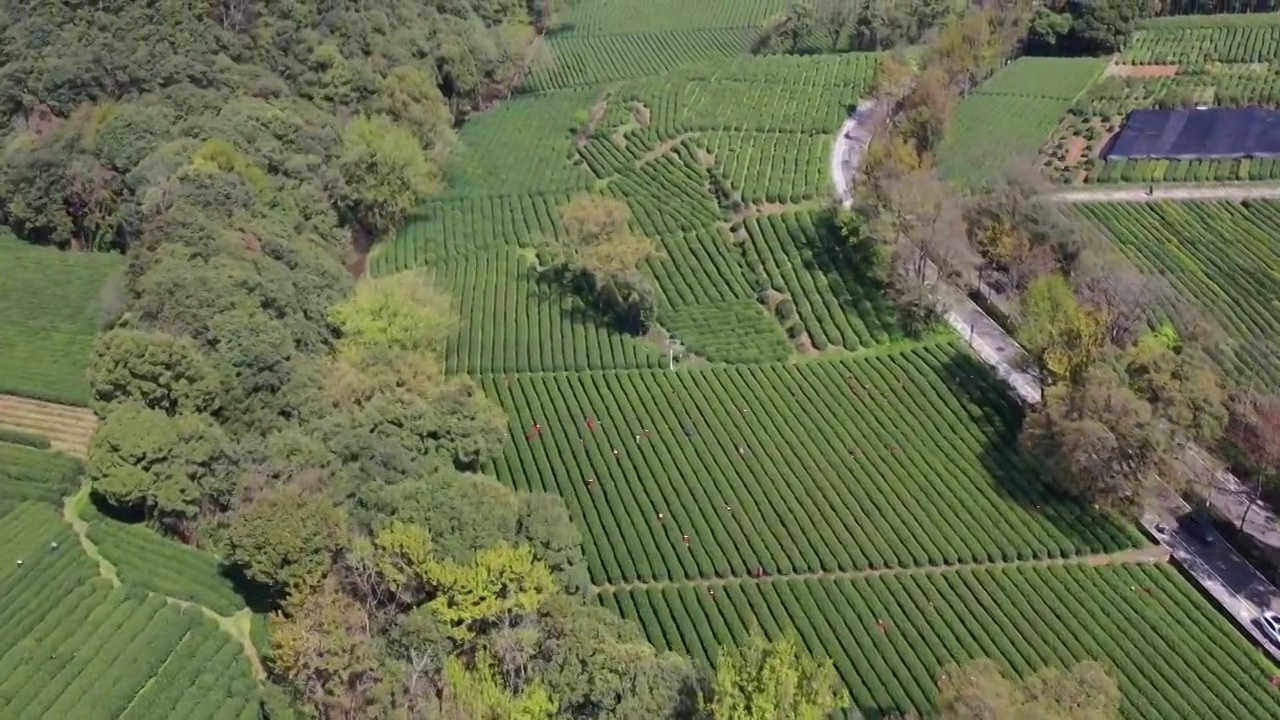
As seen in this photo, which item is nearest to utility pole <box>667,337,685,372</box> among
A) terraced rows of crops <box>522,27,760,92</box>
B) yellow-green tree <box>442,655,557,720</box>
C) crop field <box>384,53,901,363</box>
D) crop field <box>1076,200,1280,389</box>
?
crop field <box>384,53,901,363</box>

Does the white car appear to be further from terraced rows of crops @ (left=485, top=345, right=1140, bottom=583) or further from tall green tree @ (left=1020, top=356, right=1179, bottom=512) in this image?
tall green tree @ (left=1020, top=356, right=1179, bottom=512)

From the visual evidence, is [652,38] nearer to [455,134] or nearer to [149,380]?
[455,134]

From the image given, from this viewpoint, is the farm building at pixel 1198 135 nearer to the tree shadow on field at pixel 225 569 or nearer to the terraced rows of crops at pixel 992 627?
the terraced rows of crops at pixel 992 627

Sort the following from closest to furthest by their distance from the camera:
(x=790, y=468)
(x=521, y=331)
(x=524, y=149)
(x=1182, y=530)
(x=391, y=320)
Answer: (x=1182, y=530) → (x=790, y=468) → (x=391, y=320) → (x=521, y=331) → (x=524, y=149)

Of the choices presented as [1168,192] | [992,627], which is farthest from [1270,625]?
[1168,192]

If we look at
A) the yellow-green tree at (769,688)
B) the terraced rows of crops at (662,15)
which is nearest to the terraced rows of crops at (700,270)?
the yellow-green tree at (769,688)

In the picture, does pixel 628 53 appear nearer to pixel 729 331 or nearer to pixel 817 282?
pixel 817 282
